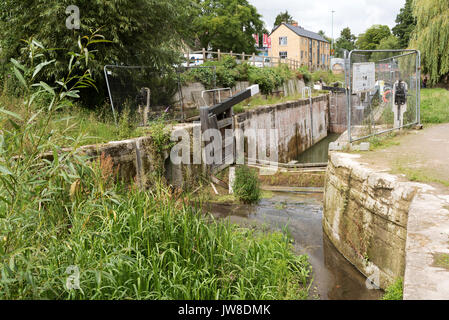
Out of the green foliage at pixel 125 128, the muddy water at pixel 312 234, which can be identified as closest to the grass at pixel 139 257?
the muddy water at pixel 312 234

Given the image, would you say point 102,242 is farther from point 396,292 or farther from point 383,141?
point 383,141

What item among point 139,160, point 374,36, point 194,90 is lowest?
point 139,160

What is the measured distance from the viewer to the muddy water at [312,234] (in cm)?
466

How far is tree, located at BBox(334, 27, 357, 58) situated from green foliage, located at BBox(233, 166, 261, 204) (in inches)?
2814

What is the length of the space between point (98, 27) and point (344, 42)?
254 ft

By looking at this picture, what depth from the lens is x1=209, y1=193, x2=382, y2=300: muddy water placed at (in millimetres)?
4656

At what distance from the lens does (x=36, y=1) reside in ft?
27.9

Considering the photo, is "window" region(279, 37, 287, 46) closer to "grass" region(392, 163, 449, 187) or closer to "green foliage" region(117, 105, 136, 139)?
"green foliage" region(117, 105, 136, 139)

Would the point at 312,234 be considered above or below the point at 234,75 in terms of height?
below

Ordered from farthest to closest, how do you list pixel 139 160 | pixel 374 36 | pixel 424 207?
pixel 374 36 → pixel 139 160 → pixel 424 207

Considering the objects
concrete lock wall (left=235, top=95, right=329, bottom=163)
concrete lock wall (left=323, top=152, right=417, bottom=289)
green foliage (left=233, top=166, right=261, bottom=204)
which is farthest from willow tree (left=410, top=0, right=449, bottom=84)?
concrete lock wall (left=323, top=152, right=417, bottom=289)

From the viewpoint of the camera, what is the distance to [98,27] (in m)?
8.91

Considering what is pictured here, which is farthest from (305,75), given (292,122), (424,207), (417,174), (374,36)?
(374,36)

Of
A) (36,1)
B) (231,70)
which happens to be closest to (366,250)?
(36,1)
